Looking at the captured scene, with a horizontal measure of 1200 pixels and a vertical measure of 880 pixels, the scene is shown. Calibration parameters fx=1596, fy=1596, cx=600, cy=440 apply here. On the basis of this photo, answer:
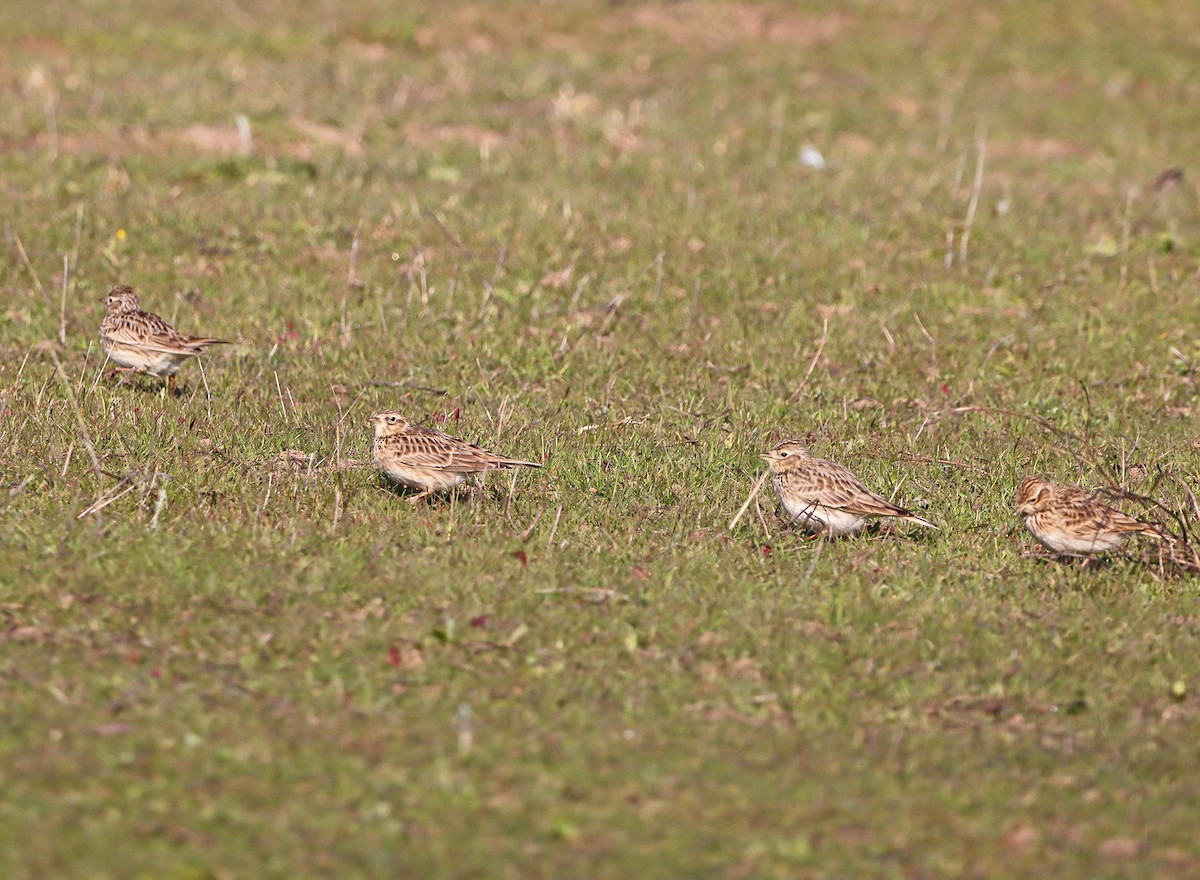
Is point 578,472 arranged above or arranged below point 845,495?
below

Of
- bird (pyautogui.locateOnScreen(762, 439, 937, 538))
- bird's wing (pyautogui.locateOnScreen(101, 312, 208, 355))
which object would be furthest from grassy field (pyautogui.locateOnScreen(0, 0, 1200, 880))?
bird's wing (pyautogui.locateOnScreen(101, 312, 208, 355))

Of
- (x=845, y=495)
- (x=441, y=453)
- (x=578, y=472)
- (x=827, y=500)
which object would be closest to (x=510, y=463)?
(x=441, y=453)

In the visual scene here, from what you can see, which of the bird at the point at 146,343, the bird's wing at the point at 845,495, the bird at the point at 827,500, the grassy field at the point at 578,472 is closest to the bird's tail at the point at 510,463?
the grassy field at the point at 578,472

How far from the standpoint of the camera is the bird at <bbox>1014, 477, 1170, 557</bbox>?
10.0 metres

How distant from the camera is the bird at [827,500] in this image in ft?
34.4

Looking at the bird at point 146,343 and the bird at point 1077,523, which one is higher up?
the bird at point 1077,523

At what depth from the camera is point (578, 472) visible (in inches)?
456

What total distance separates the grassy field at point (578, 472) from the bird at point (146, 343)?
0.94 feet

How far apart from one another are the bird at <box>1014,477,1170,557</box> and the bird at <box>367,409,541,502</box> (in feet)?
11.1

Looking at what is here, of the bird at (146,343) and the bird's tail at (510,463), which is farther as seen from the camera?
the bird at (146,343)

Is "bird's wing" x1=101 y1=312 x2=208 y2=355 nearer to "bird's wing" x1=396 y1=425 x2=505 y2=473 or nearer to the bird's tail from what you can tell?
"bird's wing" x1=396 y1=425 x2=505 y2=473

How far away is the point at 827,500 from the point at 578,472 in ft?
6.50

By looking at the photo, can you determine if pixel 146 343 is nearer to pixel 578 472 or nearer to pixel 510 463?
pixel 510 463

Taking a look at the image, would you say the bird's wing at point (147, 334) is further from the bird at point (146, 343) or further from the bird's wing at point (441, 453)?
the bird's wing at point (441, 453)
